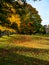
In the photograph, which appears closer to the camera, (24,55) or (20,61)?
(20,61)

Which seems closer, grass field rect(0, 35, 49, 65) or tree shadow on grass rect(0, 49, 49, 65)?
tree shadow on grass rect(0, 49, 49, 65)

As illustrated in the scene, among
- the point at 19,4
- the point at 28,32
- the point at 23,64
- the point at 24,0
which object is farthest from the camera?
the point at 28,32

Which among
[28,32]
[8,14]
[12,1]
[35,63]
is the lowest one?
[28,32]

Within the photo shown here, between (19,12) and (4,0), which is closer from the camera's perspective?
(4,0)

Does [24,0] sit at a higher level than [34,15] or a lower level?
higher

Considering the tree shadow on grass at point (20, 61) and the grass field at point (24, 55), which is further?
the grass field at point (24, 55)

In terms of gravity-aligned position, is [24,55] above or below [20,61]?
below

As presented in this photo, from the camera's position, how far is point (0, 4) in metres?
16.3

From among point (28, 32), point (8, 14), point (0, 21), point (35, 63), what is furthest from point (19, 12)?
point (28, 32)

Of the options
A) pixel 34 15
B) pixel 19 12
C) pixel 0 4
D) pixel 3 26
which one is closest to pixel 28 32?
pixel 34 15

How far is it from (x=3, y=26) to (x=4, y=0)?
39.6ft

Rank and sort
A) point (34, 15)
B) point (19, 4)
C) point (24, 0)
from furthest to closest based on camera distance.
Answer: point (34, 15) < point (19, 4) < point (24, 0)

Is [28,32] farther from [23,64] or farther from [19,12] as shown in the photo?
[23,64]

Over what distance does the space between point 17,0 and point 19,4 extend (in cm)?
100
